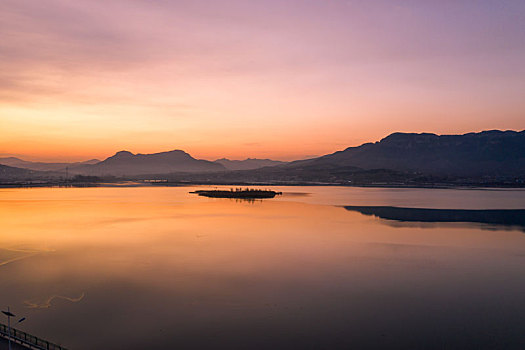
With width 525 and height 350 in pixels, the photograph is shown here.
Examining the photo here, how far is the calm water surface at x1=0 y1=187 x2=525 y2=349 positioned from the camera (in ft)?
54.3

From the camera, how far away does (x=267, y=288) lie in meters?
23.0

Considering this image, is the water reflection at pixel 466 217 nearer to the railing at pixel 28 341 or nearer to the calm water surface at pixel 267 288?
the calm water surface at pixel 267 288

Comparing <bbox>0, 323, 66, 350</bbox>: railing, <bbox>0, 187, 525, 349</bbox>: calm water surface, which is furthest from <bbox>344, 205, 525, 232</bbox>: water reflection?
<bbox>0, 323, 66, 350</bbox>: railing

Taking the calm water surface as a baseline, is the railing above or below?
above

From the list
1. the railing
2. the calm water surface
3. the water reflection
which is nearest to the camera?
the railing

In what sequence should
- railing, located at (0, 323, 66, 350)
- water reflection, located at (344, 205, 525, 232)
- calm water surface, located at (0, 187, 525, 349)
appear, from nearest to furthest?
railing, located at (0, 323, 66, 350), calm water surface, located at (0, 187, 525, 349), water reflection, located at (344, 205, 525, 232)

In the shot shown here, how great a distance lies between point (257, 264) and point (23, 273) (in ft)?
51.3

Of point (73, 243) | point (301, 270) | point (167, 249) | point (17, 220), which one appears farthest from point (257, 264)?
point (17, 220)

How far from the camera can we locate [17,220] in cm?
5341

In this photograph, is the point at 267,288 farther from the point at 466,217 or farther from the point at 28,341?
the point at 466,217

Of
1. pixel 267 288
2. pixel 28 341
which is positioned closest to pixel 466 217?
pixel 267 288

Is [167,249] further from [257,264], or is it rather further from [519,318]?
[519,318]

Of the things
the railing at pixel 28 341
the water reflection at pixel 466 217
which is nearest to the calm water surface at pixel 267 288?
the railing at pixel 28 341

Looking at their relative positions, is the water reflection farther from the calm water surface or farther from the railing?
the railing
